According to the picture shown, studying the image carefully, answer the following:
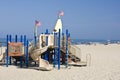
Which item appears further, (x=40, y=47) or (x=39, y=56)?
(x=40, y=47)

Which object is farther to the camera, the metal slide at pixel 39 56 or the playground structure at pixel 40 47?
the playground structure at pixel 40 47

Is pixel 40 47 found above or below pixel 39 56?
above

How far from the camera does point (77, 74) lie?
1827 cm

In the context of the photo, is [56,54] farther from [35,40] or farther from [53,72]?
[53,72]

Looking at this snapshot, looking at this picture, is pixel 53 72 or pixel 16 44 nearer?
pixel 53 72

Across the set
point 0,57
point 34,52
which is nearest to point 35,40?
point 34,52

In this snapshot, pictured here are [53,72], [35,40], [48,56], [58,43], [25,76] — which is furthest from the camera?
[48,56]

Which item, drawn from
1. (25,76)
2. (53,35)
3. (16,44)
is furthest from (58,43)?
(25,76)

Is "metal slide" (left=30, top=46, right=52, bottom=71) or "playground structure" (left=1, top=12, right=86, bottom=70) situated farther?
"playground structure" (left=1, top=12, right=86, bottom=70)

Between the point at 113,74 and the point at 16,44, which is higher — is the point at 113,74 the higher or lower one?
the lower one

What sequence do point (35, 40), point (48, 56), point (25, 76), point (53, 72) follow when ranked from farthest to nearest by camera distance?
1. point (48, 56)
2. point (35, 40)
3. point (53, 72)
4. point (25, 76)

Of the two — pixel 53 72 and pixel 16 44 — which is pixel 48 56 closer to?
pixel 16 44

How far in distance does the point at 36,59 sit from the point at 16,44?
1719 millimetres

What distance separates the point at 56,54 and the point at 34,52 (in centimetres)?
Answer: 158
